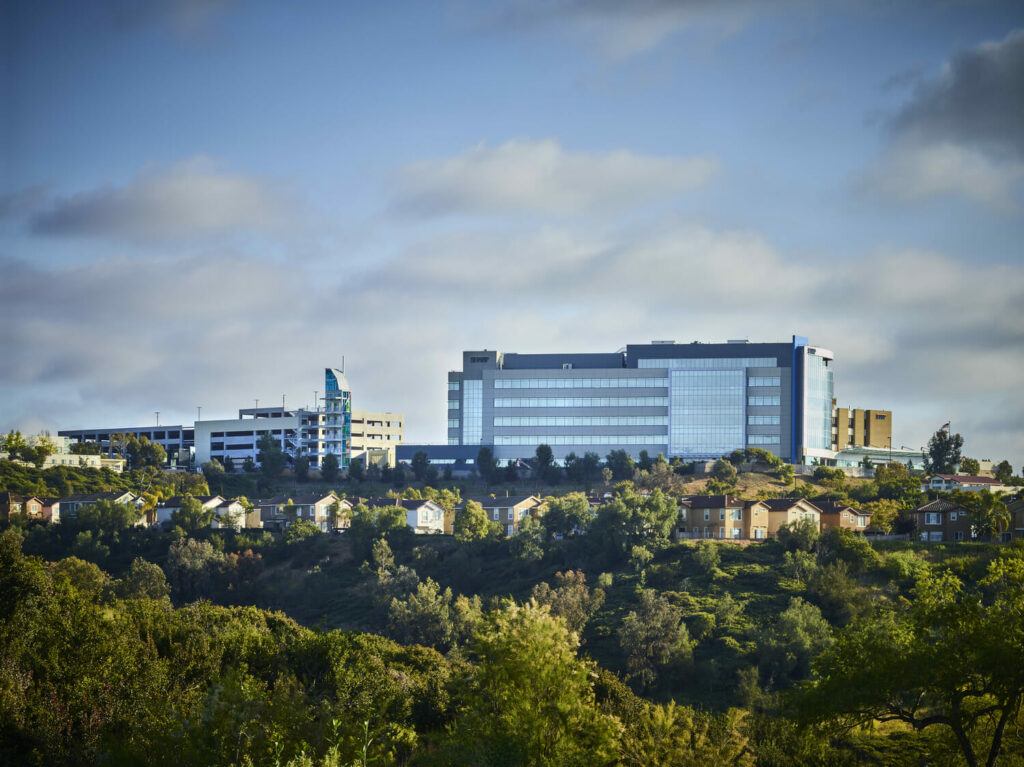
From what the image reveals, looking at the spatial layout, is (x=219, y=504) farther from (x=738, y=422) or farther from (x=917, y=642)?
(x=917, y=642)

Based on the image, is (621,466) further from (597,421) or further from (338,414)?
(338,414)

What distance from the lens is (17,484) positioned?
134 m

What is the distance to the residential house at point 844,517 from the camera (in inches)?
4149

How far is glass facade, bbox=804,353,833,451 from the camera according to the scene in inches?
6511

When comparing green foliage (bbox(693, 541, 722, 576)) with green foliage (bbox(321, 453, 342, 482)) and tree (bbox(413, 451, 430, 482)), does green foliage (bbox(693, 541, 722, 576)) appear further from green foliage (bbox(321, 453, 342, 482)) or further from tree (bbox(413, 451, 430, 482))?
green foliage (bbox(321, 453, 342, 482))

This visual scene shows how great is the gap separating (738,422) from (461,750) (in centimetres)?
13707

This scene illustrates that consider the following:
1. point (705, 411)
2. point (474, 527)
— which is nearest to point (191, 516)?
point (474, 527)

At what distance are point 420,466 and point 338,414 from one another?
26.4 m

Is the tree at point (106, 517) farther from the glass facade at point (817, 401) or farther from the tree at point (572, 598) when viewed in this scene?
the glass facade at point (817, 401)

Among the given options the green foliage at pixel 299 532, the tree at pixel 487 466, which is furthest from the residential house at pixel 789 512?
the tree at pixel 487 466

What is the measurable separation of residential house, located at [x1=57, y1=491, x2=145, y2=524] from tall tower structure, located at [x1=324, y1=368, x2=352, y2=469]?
4763 cm

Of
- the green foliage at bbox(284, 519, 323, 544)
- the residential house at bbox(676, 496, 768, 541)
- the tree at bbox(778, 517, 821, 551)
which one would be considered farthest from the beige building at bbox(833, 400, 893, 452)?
the green foliage at bbox(284, 519, 323, 544)

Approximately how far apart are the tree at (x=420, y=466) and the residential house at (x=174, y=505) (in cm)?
3456

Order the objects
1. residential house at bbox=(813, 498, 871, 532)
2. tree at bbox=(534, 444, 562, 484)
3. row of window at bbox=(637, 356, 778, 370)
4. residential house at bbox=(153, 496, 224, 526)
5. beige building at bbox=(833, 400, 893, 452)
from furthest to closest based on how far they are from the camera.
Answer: beige building at bbox=(833, 400, 893, 452) → row of window at bbox=(637, 356, 778, 370) → tree at bbox=(534, 444, 562, 484) → residential house at bbox=(153, 496, 224, 526) → residential house at bbox=(813, 498, 871, 532)
